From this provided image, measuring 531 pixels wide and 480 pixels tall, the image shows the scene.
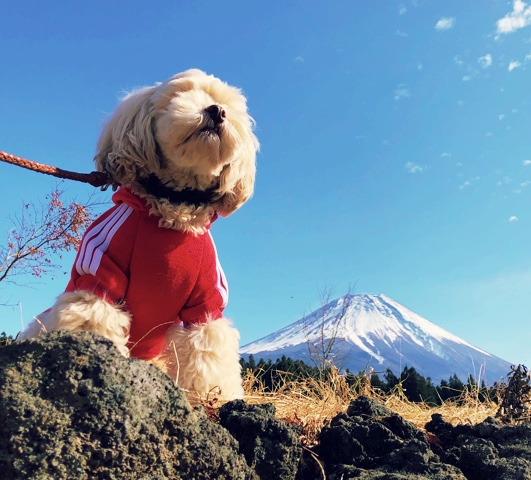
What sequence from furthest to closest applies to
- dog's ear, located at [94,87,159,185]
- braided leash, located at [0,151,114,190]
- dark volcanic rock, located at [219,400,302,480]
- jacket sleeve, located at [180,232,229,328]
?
jacket sleeve, located at [180,232,229,328] < dog's ear, located at [94,87,159,185] < braided leash, located at [0,151,114,190] < dark volcanic rock, located at [219,400,302,480]

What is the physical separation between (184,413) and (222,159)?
213 cm

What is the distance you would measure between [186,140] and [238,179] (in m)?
0.57

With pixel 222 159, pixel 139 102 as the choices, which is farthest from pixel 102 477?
pixel 139 102

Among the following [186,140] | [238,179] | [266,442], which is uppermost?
[186,140]

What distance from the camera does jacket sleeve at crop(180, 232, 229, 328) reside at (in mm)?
3725

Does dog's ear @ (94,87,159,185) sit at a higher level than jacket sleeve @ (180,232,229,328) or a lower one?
higher

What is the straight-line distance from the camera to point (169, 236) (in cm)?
363

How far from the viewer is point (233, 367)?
3789mm

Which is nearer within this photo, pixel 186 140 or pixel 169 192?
pixel 186 140

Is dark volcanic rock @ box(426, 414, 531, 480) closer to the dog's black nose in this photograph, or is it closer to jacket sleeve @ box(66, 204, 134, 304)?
jacket sleeve @ box(66, 204, 134, 304)

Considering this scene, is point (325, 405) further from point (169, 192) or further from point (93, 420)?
point (93, 420)

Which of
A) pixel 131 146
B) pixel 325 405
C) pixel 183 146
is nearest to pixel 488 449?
pixel 325 405

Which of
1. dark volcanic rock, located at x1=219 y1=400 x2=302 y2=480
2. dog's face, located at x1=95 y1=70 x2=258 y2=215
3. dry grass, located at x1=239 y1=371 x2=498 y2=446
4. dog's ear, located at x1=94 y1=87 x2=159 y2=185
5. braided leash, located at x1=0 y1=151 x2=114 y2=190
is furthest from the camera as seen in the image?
dog's ear, located at x1=94 y1=87 x2=159 y2=185

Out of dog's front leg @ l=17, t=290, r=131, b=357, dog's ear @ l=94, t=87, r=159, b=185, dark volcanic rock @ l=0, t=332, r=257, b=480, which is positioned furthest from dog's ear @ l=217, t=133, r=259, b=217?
dark volcanic rock @ l=0, t=332, r=257, b=480
